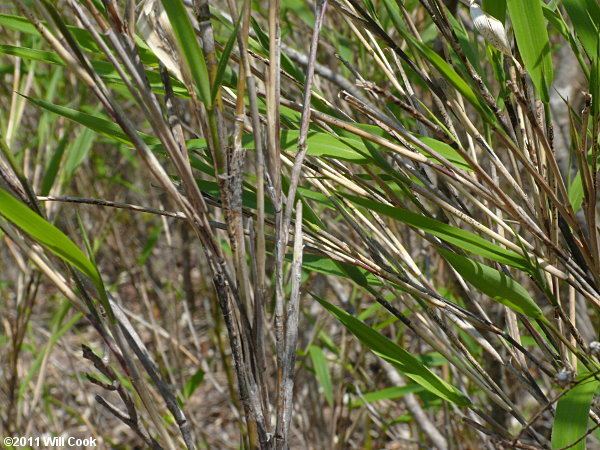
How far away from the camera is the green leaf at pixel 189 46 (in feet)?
1.83

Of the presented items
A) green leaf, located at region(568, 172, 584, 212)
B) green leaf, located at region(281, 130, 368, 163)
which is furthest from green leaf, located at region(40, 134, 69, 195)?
green leaf, located at region(568, 172, 584, 212)

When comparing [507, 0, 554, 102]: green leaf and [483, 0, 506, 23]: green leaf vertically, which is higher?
[483, 0, 506, 23]: green leaf

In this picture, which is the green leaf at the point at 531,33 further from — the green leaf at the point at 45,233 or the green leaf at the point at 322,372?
the green leaf at the point at 322,372

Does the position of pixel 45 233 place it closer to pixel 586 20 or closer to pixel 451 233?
pixel 451 233

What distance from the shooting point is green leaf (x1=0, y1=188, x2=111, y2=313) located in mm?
571

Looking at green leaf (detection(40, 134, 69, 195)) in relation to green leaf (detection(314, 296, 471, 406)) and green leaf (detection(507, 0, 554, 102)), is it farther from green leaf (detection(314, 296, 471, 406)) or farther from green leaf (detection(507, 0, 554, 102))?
green leaf (detection(507, 0, 554, 102))

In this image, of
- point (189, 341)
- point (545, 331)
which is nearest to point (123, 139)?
point (545, 331)

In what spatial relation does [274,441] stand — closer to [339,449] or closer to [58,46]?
[58,46]

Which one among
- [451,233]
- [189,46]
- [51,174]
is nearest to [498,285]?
[451,233]

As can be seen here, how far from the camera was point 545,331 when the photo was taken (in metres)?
0.83

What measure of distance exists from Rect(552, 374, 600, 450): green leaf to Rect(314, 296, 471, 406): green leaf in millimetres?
165

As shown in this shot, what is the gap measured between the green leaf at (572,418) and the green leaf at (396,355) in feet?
0.54

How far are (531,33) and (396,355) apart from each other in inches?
14.1

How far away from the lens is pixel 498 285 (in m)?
0.72
